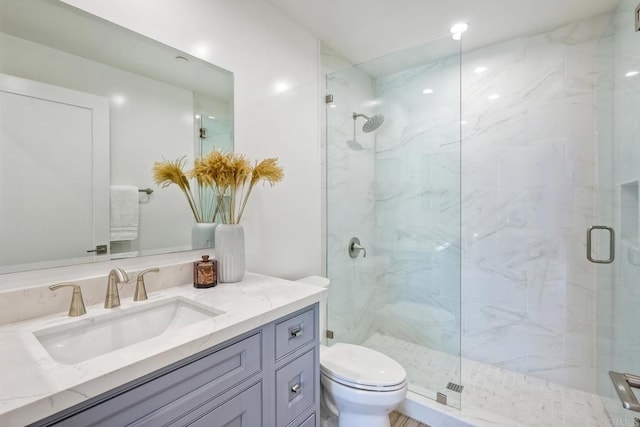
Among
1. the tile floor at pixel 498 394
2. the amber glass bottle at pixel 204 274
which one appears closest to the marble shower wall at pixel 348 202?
the tile floor at pixel 498 394

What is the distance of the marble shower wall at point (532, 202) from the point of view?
2.01 metres

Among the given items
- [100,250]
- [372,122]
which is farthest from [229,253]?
[372,122]

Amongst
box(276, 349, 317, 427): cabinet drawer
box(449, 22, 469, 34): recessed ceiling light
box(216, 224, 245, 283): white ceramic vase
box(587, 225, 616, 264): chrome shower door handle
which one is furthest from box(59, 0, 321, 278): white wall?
box(587, 225, 616, 264): chrome shower door handle

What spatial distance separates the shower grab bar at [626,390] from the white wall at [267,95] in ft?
4.81

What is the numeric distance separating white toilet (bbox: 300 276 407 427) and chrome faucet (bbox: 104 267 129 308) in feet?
3.33

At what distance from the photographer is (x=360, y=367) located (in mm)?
1594

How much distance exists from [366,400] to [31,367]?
126 cm

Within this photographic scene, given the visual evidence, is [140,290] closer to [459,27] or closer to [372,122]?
[372,122]

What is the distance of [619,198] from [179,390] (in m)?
2.43

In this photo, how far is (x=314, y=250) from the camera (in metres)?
2.13

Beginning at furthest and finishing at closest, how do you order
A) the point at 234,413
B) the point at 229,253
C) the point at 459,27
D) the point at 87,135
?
1. the point at 459,27
2. the point at 229,253
3. the point at 87,135
4. the point at 234,413

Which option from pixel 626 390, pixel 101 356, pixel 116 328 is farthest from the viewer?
pixel 116 328

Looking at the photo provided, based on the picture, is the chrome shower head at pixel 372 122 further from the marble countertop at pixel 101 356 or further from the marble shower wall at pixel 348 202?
the marble countertop at pixel 101 356

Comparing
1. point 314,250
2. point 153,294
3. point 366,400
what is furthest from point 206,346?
point 314,250
